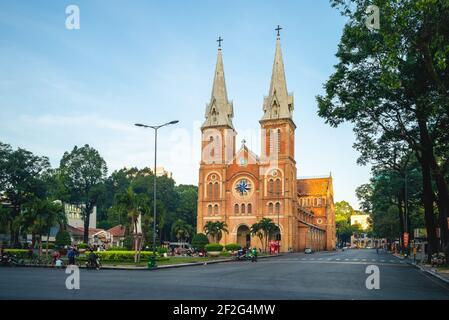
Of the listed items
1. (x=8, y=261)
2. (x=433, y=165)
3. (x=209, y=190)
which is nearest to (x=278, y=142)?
(x=209, y=190)

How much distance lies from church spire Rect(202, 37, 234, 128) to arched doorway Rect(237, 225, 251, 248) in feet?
60.5

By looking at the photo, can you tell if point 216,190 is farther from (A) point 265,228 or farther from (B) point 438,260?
(B) point 438,260

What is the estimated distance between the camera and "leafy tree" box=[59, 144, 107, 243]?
81.1 m

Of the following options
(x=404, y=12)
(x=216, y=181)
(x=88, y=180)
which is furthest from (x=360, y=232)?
(x=404, y=12)

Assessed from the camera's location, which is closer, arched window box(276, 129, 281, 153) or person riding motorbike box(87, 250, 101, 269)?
person riding motorbike box(87, 250, 101, 269)

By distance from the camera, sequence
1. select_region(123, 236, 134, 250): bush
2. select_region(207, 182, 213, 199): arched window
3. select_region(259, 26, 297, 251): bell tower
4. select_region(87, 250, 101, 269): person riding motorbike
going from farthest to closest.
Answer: select_region(207, 182, 213, 199): arched window, select_region(259, 26, 297, 251): bell tower, select_region(123, 236, 134, 250): bush, select_region(87, 250, 101, 269): person riding motorbike

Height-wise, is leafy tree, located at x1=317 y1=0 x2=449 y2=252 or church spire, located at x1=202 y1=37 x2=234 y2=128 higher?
church spire, located at x1=202 y1=37 x2=234 y2=128

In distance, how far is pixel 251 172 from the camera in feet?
270

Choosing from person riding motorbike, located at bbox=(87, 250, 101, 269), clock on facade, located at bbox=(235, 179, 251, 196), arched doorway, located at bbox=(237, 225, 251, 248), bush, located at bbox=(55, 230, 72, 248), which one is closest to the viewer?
person riding motorbike, located at bbox=(87, 250, 101, 269)

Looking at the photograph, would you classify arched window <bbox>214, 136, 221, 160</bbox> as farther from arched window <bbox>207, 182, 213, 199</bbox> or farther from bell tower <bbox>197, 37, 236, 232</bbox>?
arched window <bbox>207, 182, 213, 199</bbox>

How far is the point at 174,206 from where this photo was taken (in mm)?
103438

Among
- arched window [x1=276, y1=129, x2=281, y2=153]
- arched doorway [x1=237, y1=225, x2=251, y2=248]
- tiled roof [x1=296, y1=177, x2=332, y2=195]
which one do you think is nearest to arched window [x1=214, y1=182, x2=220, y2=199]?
arched doorway [x1=237, y1=225, x2=251, y2=248]

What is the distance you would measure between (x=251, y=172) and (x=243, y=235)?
10.9m

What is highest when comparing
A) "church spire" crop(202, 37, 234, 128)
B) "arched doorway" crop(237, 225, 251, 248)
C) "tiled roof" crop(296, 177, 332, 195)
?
"church spire" crop(202, 37, 234, 128)
